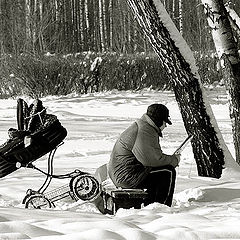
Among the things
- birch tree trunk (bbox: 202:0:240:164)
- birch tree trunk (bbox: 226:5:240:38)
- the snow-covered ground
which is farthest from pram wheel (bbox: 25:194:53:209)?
birch tree trunk (bbox: 226:5:240:38)

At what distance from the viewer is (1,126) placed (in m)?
14.7

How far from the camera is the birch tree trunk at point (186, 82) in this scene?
758 centimetres

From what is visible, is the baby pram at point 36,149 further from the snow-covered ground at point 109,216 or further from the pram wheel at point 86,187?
the snow-covered ground at point 109,216

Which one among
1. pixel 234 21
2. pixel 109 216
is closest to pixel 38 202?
pixel 109 216

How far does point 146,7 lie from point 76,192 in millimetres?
2317

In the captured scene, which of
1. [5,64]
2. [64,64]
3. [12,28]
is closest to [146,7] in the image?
[64,64]

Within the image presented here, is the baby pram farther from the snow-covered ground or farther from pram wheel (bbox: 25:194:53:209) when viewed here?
the snow-covered ground

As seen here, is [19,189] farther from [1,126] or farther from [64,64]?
[64,64]

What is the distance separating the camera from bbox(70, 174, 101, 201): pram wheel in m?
6.49

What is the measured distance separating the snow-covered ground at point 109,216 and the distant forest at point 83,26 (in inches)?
484

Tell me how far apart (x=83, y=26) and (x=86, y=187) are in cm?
3707

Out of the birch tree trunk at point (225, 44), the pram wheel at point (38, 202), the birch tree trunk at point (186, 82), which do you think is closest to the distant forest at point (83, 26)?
the birch tree trunk at point (225, 44)

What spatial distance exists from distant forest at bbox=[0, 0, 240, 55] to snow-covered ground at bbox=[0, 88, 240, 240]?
1229 centimetres

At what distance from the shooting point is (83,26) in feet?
141
